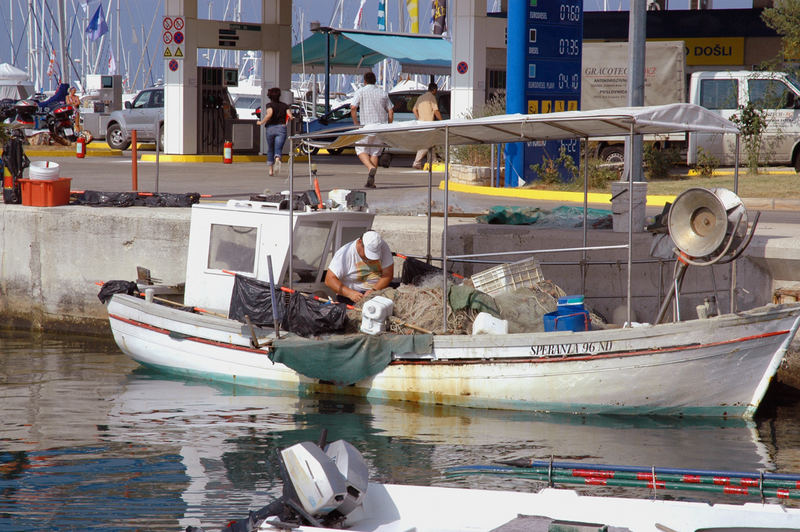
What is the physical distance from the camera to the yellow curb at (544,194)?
1589 centimetres

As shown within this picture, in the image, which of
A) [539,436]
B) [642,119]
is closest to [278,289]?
[539,436]

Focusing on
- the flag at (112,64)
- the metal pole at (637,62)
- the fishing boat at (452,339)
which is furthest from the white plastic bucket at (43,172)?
the flag at (112,64)

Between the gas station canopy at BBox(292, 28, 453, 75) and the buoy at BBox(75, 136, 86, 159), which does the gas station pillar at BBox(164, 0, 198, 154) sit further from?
the gas station canopy at BBox(292, 28, 453, 75)

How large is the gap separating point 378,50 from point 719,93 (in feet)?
37.0

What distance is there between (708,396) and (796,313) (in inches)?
42.3

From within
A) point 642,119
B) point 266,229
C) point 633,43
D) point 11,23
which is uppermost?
point 11,23

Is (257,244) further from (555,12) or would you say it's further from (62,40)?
(62,40)

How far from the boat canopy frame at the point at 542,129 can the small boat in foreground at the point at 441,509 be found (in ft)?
11.6

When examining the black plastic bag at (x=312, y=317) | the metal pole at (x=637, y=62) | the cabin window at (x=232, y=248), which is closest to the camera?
the black plastic bag at (x=312, y=317)

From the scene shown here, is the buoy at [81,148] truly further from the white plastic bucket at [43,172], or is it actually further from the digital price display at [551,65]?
the digital price display at [551,65]

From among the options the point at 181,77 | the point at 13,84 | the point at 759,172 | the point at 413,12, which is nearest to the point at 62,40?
the point at 13,84

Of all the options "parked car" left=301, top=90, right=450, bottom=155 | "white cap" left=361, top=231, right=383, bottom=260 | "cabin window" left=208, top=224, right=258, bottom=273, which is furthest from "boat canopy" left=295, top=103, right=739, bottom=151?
"parked car" left=301, top=90, right=450, bottom=155

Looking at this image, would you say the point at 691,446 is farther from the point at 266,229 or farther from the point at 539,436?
the point at 266,229

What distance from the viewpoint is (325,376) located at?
10.3m
